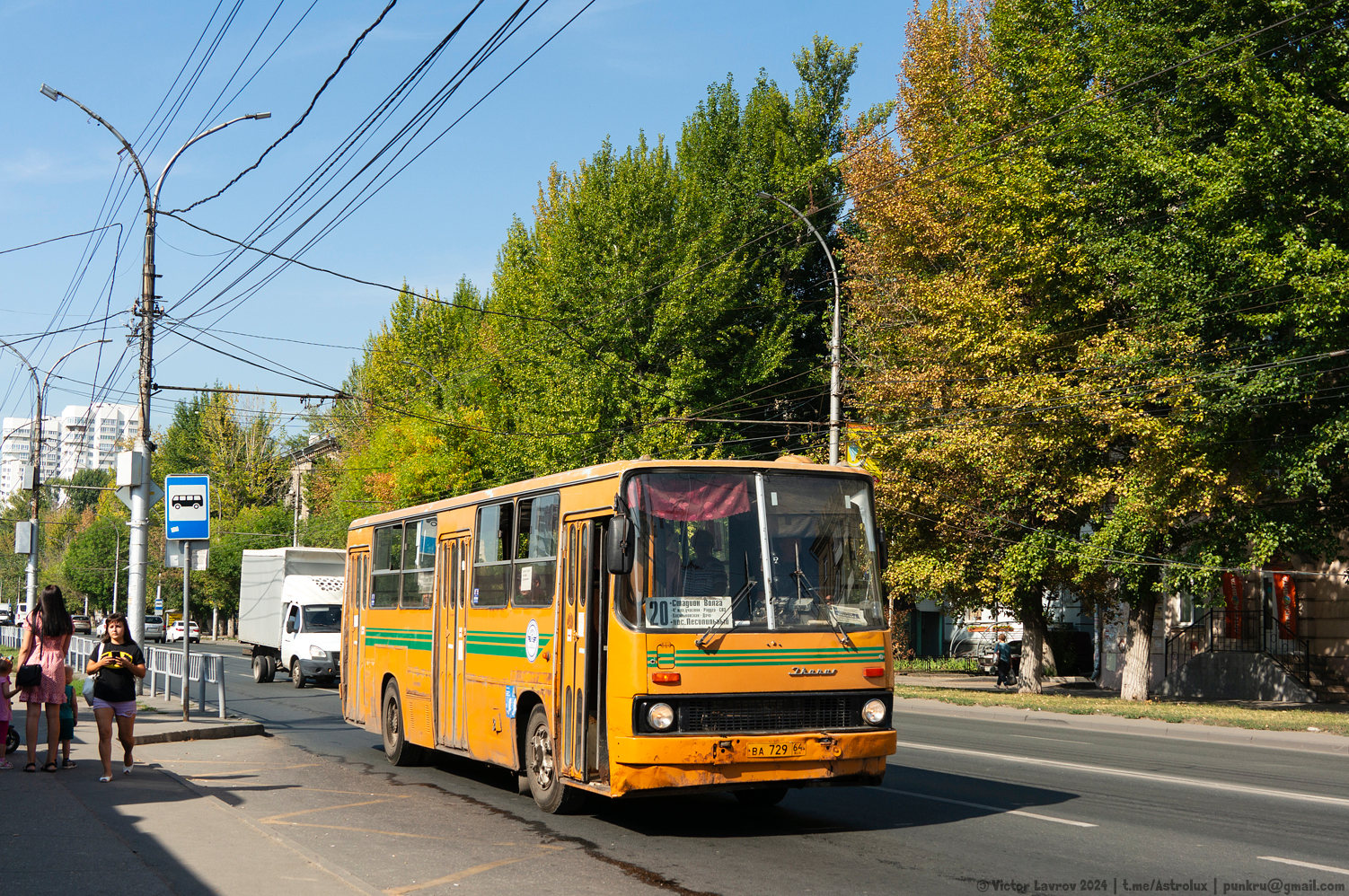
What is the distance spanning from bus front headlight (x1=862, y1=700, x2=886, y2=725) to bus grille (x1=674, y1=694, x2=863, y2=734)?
0.07 m

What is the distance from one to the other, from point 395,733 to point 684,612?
7.07 m

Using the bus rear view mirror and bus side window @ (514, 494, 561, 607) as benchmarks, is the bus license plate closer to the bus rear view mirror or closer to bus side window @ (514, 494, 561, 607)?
the bus rear view mirror

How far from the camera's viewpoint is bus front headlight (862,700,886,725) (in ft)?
33.2

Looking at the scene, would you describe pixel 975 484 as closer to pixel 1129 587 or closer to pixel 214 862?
pixel 1129 587

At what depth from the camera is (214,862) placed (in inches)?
326

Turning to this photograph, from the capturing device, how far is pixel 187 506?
60.0 feet

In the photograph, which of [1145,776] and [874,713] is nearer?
[874,713]

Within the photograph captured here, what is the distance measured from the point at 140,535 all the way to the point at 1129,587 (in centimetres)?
2046

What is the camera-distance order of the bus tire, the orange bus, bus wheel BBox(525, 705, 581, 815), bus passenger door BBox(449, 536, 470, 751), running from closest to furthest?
1. the orange bus
2. bus wheel BBox(525, 705, 581, 815)
3. bus passenger door BBox(449, 536, 470, 751)
4. the bus tire

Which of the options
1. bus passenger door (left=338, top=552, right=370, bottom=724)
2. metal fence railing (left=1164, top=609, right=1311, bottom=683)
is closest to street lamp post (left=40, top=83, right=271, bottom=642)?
bus passenger door (left=338, top=552, right=370, bottom=724)

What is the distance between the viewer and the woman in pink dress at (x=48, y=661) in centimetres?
1302

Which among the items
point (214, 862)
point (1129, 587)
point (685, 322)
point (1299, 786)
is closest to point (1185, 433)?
point (1129, 587)

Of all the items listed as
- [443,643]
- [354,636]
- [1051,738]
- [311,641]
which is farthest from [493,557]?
[311,641]

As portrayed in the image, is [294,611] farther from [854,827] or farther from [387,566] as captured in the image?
[854,827]
